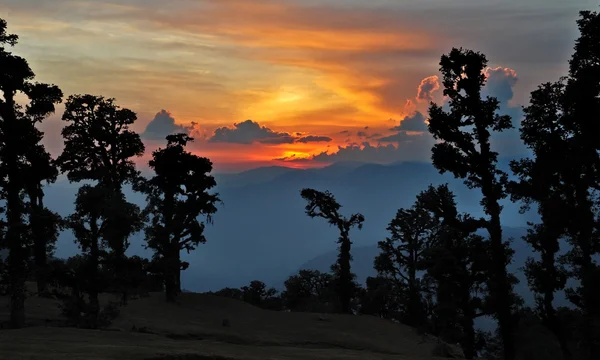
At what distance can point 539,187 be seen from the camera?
3017 centimetres

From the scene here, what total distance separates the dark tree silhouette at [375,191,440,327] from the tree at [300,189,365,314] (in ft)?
Result: 11.9

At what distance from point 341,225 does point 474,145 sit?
31.6 metres

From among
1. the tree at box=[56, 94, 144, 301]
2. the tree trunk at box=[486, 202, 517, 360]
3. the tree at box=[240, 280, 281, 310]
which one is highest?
the tree at box=[56, 94, 144, 301]

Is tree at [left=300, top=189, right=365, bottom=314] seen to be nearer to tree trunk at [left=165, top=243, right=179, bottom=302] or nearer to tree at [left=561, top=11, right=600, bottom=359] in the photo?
tree trunk at [left=165, top=243, right=179, bottom=302]

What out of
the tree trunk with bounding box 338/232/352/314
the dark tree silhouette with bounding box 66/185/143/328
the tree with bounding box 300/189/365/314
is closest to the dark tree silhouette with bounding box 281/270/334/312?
the tree trunk with bounding box 338/232/352/314

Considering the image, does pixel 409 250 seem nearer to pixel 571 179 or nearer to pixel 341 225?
pixel 341 225

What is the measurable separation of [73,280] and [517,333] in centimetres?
3174

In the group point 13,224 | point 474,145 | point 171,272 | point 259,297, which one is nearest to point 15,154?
point 13,224

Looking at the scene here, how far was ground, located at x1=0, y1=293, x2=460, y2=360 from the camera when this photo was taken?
15578 millimetres

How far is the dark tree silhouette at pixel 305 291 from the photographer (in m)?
72.3

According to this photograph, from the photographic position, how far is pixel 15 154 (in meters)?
30.2

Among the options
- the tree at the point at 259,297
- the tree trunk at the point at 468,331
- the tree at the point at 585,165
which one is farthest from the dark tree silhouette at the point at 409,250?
the tree at the point at 585,165

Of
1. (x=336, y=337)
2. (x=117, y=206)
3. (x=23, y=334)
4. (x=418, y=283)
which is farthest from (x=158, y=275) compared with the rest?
(x=418, y=283)

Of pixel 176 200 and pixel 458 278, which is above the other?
pixel 176 200
